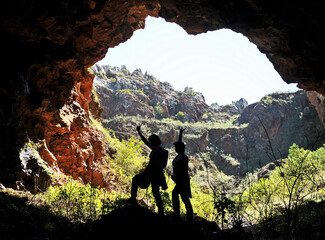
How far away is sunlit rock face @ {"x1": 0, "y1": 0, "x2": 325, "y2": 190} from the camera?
20.1 feet

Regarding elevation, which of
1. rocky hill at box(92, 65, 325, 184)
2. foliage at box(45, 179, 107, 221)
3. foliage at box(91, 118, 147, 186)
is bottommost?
foliage at box(45, 179, 107, 221)

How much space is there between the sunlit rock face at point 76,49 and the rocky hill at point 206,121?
85.1ft

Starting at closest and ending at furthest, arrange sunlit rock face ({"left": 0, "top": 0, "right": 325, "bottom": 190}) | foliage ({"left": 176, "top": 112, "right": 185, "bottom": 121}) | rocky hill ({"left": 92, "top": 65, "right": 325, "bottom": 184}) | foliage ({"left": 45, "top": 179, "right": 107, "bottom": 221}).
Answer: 1. foliage ({"left": 45, "top": 179, "right": 107, "bottom": 221})
2. sunlit rock face ({"left": 0, "top": 0, "right": 325, "bottom": 190})
3. rocky hill ({"left": 92, "top": 65, "right": 325, "bottom": 184})
4. foliage ({"left": 176, "top": 112, "right": 185, "bottom": 121})

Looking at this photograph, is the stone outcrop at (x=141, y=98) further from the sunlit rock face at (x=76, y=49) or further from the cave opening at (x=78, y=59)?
the sunlit rock face at (x=76, y=49)

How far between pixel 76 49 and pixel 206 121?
53.2m

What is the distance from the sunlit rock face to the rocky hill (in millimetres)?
25944

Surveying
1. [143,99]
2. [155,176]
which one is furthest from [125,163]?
[143,99]

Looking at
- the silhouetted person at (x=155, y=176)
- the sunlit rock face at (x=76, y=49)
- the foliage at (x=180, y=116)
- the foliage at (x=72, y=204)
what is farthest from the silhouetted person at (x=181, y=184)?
the foliage at (x=180, y=116)

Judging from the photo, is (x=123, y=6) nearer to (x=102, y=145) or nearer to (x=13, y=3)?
(x=13, y=3)

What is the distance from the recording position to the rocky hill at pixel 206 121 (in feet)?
138

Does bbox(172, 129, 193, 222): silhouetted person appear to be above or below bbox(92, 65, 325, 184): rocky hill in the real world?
below

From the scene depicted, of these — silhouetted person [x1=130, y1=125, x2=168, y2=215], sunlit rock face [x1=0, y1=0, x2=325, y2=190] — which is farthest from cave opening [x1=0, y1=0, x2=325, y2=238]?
silhouetted person [x1=130, y1=125, x2=168, y2=215]

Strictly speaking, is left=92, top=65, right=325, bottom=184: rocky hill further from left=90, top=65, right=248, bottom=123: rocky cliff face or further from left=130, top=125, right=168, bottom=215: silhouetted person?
left=130, top=125, right=168, bottom=215: silhouetted person

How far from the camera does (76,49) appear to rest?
9742 mm
